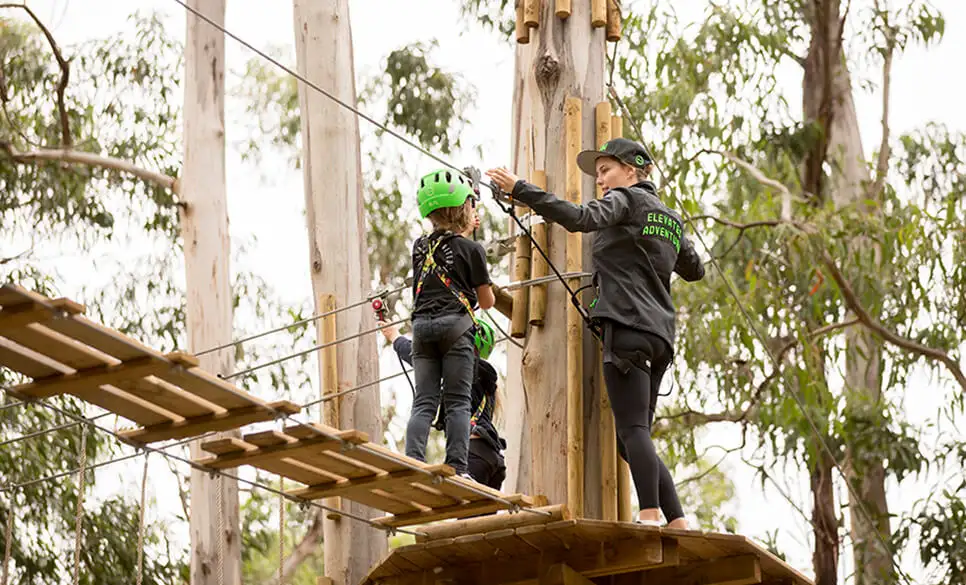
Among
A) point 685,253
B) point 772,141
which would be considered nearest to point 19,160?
point 772,141

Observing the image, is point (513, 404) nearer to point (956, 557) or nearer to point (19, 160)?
point (956, 557)

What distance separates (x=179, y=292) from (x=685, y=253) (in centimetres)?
818

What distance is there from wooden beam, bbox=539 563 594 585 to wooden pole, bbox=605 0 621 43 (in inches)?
88.8


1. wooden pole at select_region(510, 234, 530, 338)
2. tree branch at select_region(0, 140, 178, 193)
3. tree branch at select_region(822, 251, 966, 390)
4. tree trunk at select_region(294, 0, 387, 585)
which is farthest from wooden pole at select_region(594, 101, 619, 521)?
tree branch at select_region(0, 140, 178, 193)

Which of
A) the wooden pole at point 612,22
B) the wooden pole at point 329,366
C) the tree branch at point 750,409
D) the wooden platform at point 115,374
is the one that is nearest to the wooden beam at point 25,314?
the wooden platform at point 115,374

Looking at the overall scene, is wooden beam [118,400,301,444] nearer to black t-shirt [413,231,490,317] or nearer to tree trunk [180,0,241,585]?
black t-shirt [413,231,490,317]

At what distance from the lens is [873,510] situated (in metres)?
12.3

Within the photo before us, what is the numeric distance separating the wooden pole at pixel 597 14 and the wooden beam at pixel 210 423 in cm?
243

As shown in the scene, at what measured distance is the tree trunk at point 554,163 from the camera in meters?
6.07

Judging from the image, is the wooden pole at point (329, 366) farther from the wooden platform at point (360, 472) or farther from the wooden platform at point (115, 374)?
the wooden platform at point (115, 374)

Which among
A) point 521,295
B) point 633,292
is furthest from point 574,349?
point 633,292

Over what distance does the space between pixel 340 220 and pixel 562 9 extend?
2996 mm

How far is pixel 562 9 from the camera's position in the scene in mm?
6594

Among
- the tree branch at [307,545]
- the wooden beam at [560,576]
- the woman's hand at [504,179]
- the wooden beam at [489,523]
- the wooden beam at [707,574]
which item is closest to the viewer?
the wooden beam at [489,523]
